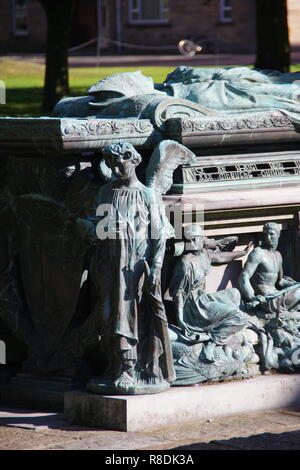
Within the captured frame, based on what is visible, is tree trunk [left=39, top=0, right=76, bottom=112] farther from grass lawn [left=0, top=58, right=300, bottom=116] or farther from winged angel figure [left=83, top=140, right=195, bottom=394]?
winged angel figure [left=83, top=140, right=195, bottom=394]

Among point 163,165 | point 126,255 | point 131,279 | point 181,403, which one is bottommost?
point 181,403

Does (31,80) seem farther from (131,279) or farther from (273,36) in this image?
(131,279)

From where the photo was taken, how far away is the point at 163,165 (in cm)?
968

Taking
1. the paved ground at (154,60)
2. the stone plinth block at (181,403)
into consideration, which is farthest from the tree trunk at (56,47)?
the stone plinth block at (181,403)

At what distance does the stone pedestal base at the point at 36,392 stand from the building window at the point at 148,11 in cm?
3376

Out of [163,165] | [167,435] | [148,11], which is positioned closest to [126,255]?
[163,165]

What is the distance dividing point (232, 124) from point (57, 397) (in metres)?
2.28

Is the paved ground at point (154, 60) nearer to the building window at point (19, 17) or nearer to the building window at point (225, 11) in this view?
the building window at point (225, 11)

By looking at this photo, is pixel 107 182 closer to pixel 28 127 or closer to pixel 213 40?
pixel 28 127

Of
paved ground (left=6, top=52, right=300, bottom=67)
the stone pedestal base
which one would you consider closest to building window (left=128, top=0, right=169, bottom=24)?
paved ground (left=6, top=52, right=300, bottom=67)

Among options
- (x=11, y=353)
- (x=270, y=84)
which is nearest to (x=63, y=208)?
(x=11, y=353)

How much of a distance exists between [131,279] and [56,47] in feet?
35.5

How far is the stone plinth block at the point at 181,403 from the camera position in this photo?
930cm

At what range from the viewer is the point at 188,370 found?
9.71m
